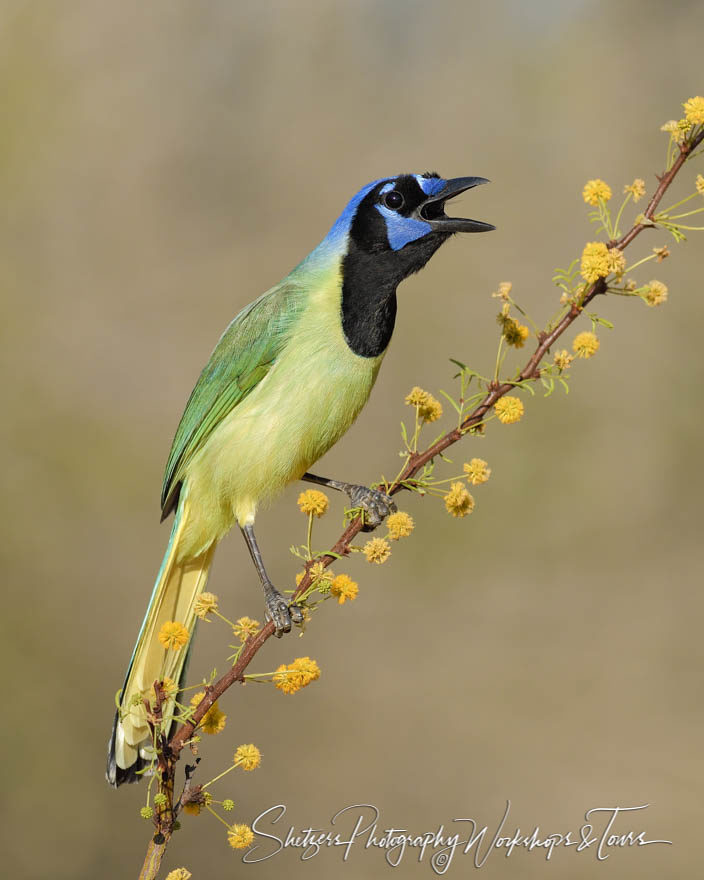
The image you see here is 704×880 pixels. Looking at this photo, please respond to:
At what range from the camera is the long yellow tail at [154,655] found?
3287mm

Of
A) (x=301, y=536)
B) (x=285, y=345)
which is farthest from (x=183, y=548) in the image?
(x=301, y=536)

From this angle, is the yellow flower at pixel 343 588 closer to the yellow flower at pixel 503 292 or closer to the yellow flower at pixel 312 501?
the yellow flower at pixel 312 501

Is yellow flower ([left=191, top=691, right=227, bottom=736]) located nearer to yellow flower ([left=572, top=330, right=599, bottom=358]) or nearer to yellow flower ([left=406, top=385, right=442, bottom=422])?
yellow flower ([left=406, top=385, right=442, bottom=422])

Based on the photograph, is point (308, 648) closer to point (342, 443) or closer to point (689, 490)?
point (342, 443)

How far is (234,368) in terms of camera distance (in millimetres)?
3939

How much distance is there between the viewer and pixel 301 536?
6.65 m

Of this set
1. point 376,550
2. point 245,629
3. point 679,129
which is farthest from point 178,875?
point 679,129

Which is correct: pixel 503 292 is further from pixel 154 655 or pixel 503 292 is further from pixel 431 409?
pixel 154 655

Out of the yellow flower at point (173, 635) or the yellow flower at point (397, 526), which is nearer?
the yellow flower at point (173, 635)

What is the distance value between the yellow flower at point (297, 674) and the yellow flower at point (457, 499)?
56 centimetres

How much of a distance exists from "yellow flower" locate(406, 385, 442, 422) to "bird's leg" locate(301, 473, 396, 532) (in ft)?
0.85

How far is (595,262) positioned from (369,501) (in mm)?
1238

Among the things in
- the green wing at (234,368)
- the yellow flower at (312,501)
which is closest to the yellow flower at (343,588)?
the yellow flower at (312,501)

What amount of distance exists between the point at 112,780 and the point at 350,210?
233 cm
